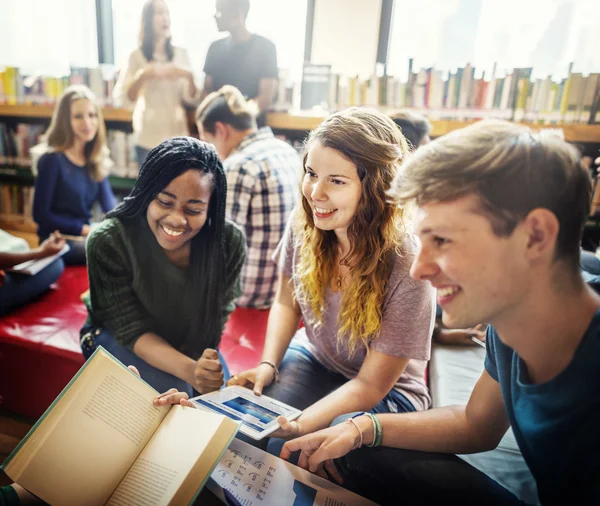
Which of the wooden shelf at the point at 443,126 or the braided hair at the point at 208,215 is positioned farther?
the wooden shelf at the point at 443,126

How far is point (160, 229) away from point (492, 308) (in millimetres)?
835

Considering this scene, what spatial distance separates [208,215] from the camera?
121 centimetres

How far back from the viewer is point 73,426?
2.66 ft

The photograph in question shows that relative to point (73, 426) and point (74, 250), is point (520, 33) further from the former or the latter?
point (73, 426)

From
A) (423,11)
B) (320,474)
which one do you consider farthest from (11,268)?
(423,11)

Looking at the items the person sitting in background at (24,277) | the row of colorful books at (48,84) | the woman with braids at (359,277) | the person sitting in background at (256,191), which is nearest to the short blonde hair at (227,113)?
the person sitting in background at (256,191)

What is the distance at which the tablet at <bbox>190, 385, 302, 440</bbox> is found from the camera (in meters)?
0.92

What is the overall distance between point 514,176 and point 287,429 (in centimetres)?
69

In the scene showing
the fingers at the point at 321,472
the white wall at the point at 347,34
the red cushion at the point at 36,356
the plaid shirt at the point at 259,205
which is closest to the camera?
the fingers at the point at 321,472

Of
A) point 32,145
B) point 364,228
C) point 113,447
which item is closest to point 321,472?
point 113,447

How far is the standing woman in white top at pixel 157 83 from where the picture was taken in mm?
2723

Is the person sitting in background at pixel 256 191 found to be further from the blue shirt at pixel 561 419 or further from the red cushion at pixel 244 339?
the blue shirt at pixel 561 419

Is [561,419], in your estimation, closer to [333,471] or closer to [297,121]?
[333,471]

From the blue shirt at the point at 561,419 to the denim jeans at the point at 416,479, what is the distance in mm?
111
